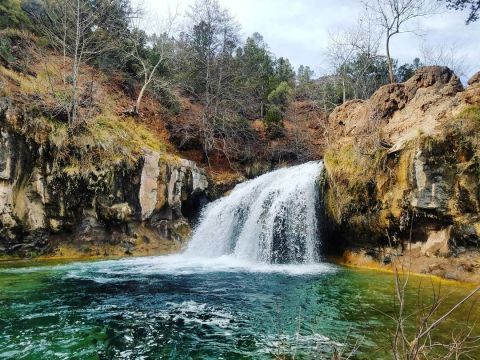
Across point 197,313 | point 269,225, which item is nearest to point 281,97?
point 269,225

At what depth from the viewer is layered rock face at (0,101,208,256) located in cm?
1329

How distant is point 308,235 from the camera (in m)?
14.4

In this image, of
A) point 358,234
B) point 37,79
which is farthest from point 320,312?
point 37,79

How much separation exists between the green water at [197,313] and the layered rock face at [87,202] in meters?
2.56

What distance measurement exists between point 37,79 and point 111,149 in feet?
17.0

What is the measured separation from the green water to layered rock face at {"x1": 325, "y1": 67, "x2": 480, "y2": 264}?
5.96ft

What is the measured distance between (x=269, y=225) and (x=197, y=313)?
7875 millimetres

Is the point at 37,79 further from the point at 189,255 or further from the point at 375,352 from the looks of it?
the point at 375,352

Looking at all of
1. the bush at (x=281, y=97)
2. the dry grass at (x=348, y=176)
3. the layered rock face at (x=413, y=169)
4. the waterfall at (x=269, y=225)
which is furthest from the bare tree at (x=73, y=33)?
the bush at (x=281, y=97)

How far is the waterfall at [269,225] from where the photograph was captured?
14.2 metres

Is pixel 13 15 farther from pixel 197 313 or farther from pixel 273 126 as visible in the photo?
pixel 197 313

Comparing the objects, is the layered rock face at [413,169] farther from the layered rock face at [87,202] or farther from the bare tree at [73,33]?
the bare tree at [73,33]

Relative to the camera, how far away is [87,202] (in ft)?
48.7

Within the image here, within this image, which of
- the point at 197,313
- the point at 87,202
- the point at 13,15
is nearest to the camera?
the point at 197,313
